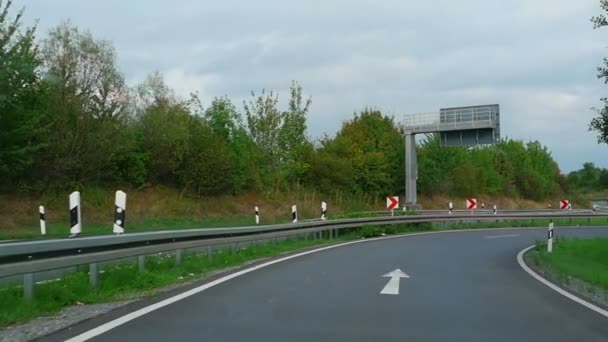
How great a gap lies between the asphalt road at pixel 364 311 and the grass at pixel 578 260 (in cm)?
136

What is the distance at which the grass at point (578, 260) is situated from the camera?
15356 millimetres

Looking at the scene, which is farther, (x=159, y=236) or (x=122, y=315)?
(x=159, y=236)

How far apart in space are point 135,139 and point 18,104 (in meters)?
8.31

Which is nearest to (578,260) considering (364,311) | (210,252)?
(210,252)

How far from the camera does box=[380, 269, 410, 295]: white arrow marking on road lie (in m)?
11.7

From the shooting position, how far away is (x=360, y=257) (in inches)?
762

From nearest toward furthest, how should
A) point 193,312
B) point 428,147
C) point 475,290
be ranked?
point 193,312
point 475,290
point 428,147

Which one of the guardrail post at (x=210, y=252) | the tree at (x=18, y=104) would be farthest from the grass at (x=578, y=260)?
the tree at (x=18, y=104)

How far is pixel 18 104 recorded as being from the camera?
1246 inches

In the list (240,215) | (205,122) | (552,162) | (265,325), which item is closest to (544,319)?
(265,325)

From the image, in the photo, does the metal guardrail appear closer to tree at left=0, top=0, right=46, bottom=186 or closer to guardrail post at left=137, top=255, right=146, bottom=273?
guardrail post at left=137, top=255, right=146, bottom=273

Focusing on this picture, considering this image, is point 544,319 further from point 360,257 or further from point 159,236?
point 360,257

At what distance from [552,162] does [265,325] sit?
11188 cm

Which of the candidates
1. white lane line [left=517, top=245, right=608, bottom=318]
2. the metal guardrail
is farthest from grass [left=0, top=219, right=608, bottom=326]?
white lane line [left=517, top=245, right=608, bottom=318]
